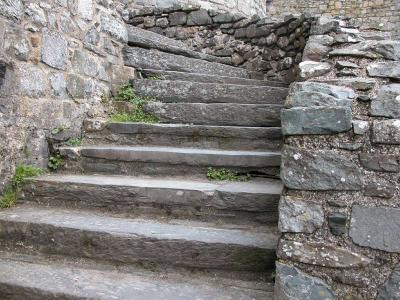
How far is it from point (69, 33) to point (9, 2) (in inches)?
25.3

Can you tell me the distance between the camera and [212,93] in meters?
3.75

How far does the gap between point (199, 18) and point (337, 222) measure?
458 centimetres

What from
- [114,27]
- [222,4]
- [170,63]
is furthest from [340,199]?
[222,4]

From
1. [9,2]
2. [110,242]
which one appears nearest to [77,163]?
[110,242]

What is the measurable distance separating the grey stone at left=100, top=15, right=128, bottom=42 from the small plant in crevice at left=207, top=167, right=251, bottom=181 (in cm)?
192

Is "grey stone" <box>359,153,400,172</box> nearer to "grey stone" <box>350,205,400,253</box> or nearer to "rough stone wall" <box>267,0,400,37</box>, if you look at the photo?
"grey stone" <box>350,205,400,253</box>

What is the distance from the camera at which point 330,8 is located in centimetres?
1180

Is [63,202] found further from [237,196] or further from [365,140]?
[365,140]

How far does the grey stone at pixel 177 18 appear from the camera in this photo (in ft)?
18.7

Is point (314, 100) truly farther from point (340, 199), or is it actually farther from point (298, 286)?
point (298, 286)

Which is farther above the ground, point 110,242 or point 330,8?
point 330,8

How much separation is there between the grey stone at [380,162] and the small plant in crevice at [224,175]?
3.71ft

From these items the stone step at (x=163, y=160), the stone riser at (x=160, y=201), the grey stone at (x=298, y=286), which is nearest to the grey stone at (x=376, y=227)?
the grey stone at (x=298, y=286)

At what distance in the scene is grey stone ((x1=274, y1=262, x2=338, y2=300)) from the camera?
165 centimetres
